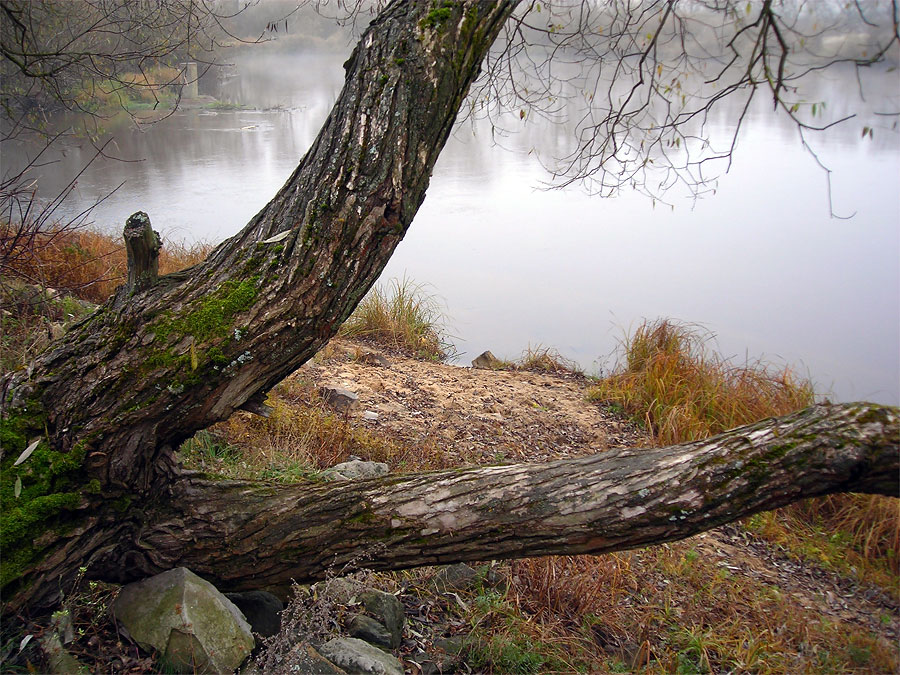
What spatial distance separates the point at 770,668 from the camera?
8.63 ft

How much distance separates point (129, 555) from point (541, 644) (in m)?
1.48

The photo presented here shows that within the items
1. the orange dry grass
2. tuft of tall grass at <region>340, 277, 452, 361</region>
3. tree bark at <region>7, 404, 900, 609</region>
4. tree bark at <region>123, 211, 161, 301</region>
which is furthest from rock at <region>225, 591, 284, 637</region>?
tuft of tall grass at <region>340, 277, 452, 361</region>

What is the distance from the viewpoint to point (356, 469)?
139 inches

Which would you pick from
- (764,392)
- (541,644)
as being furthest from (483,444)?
(764,392)

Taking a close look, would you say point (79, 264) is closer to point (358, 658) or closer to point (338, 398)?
point (338, 398)

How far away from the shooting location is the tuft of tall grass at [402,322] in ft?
21.2

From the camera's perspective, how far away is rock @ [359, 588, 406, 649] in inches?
Answer: 93.7

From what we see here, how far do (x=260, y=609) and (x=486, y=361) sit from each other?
4309 millimetres

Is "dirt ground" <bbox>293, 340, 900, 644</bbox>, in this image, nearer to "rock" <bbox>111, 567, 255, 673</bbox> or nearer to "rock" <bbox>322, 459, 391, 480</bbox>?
"rock" <bbox>322, 459, 391, 480</bbox>

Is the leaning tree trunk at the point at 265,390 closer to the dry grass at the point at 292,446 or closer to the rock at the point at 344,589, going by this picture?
the rock at the point at 344,589

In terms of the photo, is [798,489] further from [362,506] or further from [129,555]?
[129,555]

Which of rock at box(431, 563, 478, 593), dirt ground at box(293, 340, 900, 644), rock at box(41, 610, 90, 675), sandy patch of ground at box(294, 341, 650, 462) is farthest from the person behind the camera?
sandy patch of ground at box(294, 341, 650, 462)

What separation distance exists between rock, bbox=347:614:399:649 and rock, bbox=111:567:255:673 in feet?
1.26

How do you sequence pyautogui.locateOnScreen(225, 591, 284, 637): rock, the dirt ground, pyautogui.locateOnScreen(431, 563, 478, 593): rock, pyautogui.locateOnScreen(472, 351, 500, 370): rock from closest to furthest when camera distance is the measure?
pyautogui.locateOnScreen(225, 591, 284, 637): rock, pyautogui.locateOnScreen(431, 563, 478, 593): rock, the dirt ground, pyautogui.locateOnScreen(472, 351, 500, 370): rock
